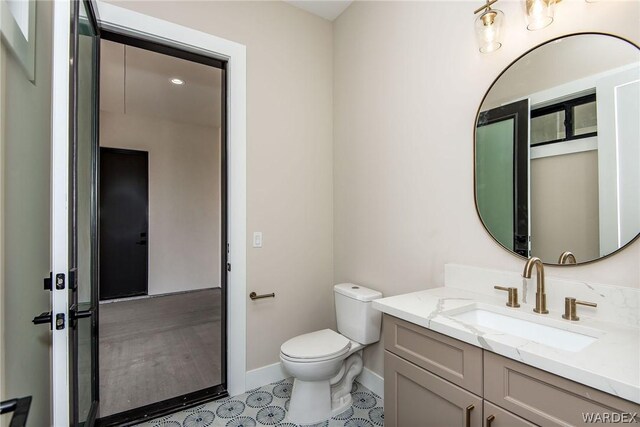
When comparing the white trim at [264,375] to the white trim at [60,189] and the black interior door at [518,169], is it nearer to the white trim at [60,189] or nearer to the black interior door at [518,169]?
the white trim at [60,189]

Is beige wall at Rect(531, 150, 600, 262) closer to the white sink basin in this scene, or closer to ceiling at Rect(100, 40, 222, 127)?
the white sink basin

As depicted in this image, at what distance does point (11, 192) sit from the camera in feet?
3.30

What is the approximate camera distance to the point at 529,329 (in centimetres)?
127

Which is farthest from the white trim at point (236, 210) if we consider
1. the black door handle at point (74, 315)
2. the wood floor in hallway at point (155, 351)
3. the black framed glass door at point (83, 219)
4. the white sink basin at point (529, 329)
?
the white sink basin at point (529, 329)

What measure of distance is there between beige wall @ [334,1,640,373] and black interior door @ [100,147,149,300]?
11.0 feet

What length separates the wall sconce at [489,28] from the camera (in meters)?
1.45

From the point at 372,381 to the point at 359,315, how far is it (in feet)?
1.72

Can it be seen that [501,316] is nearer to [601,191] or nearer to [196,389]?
[601,191]

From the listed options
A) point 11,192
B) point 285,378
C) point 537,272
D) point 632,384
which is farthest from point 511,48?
point 285,378

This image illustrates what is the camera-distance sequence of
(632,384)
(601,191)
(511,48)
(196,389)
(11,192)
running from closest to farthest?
(632,384)
(11,192)
(601,191)
(511,48)
(196,389)

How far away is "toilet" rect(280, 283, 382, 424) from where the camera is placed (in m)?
1.84

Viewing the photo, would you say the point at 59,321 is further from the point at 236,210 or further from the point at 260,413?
the point at 260,413

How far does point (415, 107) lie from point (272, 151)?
1.02m

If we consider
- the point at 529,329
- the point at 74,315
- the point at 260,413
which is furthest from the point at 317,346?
the point at 74,315
